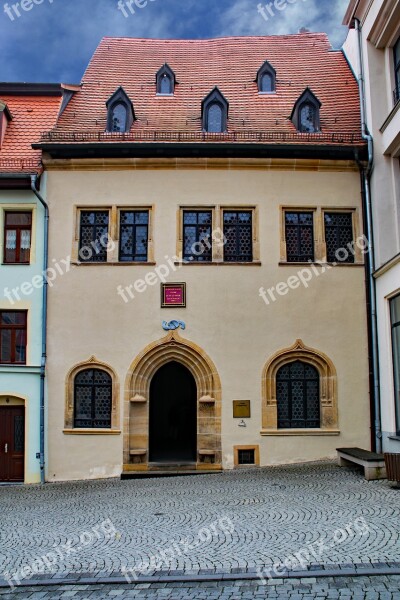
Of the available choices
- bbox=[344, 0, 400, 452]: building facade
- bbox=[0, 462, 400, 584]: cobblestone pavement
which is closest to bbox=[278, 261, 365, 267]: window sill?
bbox=[344, 0, 400, 452]: building facade

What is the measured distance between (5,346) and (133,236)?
4308mm

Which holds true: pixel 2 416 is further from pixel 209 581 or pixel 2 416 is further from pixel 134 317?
pixel 209 581

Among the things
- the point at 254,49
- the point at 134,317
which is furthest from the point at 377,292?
the point at 254,49

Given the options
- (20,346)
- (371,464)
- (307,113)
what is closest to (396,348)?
(371,464)

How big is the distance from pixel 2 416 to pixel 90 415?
2.21m

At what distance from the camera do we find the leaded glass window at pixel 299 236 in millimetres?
15352

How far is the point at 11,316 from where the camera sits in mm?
15125

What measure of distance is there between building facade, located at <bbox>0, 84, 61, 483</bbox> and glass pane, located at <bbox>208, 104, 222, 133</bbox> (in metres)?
4.81

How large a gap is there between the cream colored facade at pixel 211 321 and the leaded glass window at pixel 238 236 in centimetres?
27

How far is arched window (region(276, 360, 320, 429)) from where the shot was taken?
14680 millimetres

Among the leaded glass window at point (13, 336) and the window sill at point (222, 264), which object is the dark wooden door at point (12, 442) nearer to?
the leaded glass window at point (13, 336)

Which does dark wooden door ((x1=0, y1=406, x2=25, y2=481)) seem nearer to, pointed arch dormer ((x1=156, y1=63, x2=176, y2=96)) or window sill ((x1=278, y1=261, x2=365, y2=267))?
window sill ((x1=278, y1=261, x2=365, y2=267))

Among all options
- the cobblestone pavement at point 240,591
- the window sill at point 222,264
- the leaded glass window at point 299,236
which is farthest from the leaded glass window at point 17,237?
the cobblestone pavement at point 240,591

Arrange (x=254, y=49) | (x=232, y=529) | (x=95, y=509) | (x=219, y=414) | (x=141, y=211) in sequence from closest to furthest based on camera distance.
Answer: (x=232, y=529) → (x=95, y=509) → (x=219, y=414) → (x=141, y=211) → (x=254, y=49)
